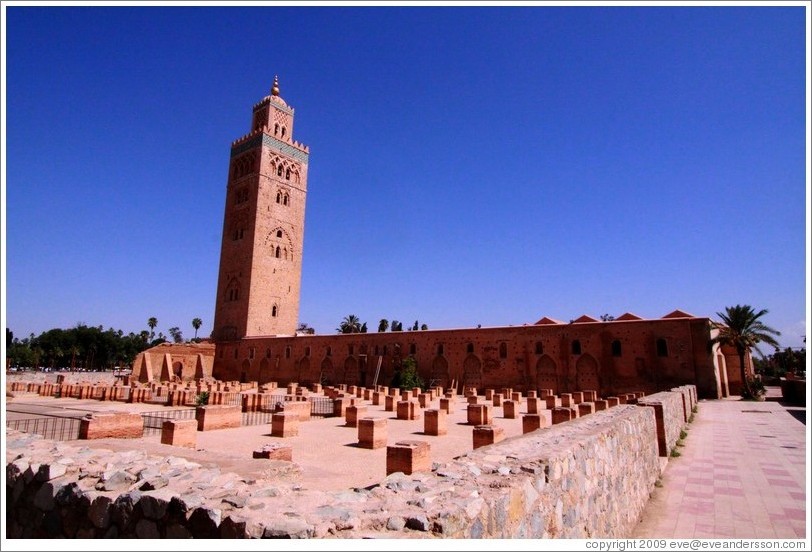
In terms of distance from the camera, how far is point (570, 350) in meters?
24.7

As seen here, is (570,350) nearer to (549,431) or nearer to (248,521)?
(549,431)

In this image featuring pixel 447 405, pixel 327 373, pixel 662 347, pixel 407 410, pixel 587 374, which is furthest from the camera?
pixel 327 373

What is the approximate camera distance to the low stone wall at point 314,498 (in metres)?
2.09

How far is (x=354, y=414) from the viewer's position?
1330 centimetres

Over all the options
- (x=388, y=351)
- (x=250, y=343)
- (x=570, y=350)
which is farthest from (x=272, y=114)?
(x=570, y=350)

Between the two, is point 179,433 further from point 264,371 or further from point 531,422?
point 264,371

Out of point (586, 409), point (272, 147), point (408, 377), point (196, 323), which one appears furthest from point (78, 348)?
point (586, 409)

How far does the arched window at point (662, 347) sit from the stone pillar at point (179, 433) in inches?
831

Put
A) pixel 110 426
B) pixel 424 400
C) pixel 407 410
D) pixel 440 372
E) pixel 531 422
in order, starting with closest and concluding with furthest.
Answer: pixel 110 426, pixel 531 422, pixel 407 410, pixel 424 400, pixel 440 372

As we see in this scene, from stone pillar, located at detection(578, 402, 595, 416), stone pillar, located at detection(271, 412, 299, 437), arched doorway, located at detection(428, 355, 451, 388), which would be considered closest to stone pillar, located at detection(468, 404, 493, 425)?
stone pillar, located at detection(578, 402, 595, 416)

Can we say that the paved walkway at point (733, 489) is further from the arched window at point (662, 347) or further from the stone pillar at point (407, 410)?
the arched window at point (662, 347)

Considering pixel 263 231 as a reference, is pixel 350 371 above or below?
below

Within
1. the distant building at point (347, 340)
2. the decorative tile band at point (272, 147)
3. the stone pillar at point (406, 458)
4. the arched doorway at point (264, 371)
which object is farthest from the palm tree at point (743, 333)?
the decorative tile band at point (272, 147)

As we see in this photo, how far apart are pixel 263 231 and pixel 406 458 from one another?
37265 mm
